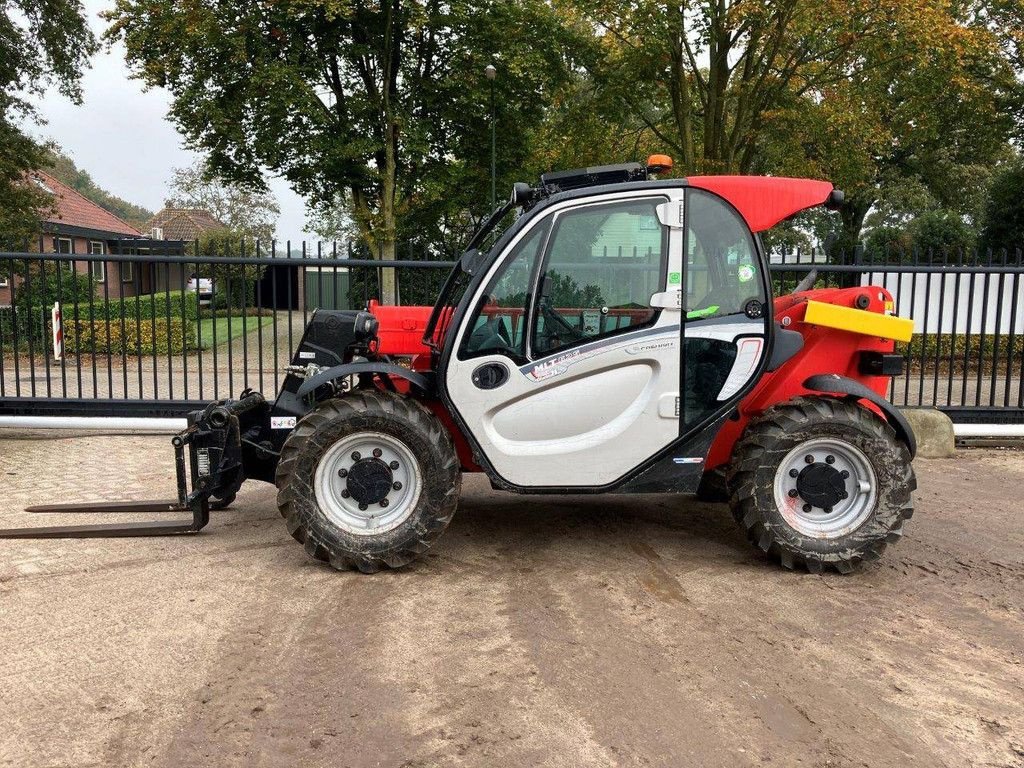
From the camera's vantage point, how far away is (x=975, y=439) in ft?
29.2

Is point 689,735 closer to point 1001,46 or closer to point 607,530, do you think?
point 607,530

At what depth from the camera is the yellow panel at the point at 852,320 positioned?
4914 mm

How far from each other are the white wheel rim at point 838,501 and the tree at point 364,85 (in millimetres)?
16370

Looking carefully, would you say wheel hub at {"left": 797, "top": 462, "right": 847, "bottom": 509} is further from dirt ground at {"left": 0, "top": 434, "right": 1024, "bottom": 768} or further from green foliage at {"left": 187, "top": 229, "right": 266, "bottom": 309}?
green foliage at {"left": 187, "top": 229, "right": 266, "bottom": 309}

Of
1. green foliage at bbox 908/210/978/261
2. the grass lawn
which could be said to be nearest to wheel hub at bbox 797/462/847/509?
the grass lawn

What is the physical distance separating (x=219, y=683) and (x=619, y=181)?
348 cm

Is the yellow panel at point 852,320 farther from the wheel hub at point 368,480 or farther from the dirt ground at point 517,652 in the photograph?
the wheel hub at point 368,480

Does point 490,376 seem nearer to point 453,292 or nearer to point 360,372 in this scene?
point 360,372

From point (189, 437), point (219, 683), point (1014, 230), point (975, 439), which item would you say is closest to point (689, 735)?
point (219, 683)

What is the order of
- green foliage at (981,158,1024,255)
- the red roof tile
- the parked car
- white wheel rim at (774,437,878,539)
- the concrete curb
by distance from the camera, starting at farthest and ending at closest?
the red roof tile, green foliage at (981,158,1024,255), the parked car, the concrete curb, white wheel rim at (774,437,878,539)

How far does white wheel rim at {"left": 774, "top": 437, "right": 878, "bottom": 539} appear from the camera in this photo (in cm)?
479

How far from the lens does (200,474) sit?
5.22m

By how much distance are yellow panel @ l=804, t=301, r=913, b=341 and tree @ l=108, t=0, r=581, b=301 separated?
16.0m

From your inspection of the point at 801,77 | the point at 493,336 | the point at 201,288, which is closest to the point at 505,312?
the point at 493,336
